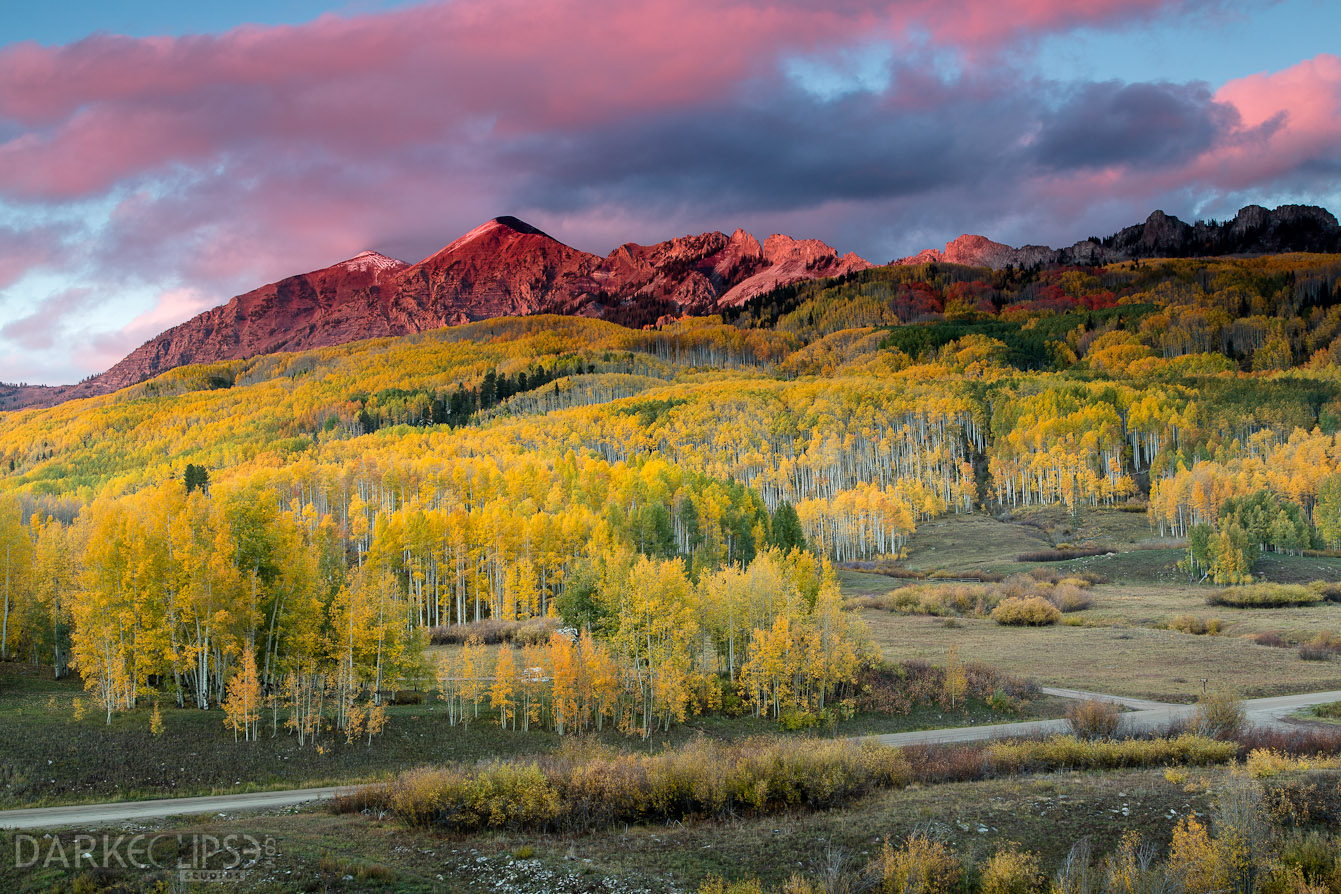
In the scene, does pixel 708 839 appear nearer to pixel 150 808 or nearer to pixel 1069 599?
pixel 150 808

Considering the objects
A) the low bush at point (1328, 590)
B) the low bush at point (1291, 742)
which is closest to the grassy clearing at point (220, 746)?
the low bush at point (1291, 742)

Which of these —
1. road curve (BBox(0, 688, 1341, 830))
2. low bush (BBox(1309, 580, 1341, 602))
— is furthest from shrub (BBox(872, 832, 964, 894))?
low bush (BBox(1309, 580, 1341, 602))

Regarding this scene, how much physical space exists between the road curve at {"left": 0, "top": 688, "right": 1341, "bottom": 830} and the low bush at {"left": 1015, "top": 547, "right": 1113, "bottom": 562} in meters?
63.7

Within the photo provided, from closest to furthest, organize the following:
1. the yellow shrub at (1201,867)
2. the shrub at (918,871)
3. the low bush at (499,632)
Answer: the yellow shrub at (1201,867), the shrub at (918,871), the low bush at (499,632)

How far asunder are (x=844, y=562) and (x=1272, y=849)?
102 m

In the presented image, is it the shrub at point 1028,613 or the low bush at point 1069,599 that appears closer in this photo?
the shrub at point 1028,613

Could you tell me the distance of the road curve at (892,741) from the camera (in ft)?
80.4

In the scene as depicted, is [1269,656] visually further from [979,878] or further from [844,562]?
[844,562]

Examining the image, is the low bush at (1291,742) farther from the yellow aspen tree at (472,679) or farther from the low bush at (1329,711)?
the yellow aspen tree at (472,679)

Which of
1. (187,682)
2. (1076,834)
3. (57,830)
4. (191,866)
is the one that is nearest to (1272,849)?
(1076,834)

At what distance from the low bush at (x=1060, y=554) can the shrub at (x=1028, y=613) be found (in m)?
32.5

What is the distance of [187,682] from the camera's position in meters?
44.9

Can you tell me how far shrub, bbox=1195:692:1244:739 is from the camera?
32.2 meters

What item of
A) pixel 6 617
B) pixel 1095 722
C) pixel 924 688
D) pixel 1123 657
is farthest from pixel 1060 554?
pixel 6 617
